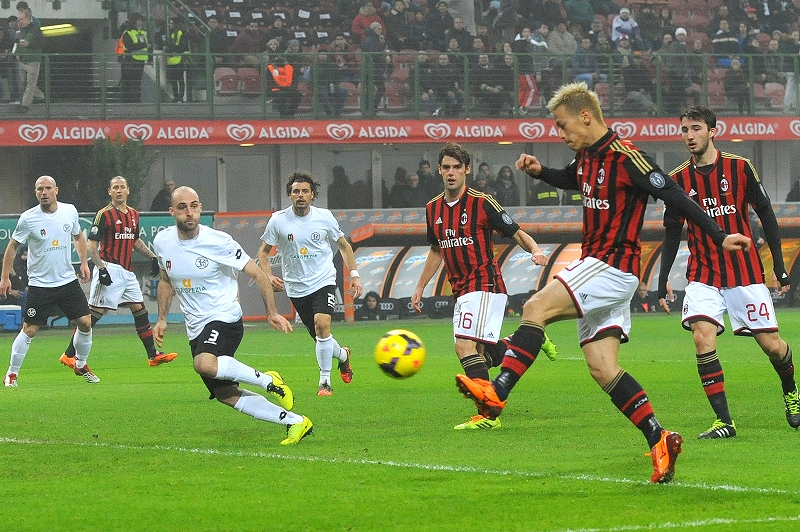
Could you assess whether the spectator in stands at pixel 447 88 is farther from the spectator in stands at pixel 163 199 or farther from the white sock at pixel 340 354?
the white sock at pixel 340 354

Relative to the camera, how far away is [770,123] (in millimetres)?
32562

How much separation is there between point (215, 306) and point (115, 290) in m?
8.32

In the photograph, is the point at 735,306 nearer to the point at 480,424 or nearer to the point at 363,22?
the point at 480,424

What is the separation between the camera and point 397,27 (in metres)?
32.3

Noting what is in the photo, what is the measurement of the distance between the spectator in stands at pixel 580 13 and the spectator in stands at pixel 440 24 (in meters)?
3.45

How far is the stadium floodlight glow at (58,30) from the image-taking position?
31.5m

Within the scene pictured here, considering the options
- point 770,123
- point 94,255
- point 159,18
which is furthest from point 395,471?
point 770,123

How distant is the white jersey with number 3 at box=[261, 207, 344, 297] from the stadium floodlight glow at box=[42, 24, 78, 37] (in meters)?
20.2

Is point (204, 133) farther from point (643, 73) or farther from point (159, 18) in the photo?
point (643, 73)

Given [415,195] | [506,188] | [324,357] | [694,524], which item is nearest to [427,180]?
[415,195]

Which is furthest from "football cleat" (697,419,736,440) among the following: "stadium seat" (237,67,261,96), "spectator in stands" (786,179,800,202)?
"spectator in stands" (786,179,800,202)

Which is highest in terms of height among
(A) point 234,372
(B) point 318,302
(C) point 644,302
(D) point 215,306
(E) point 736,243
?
(E) point 736,243

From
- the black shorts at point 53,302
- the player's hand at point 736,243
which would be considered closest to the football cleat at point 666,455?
the player's hand at point 736,243

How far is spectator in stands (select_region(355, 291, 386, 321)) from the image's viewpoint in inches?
1086
